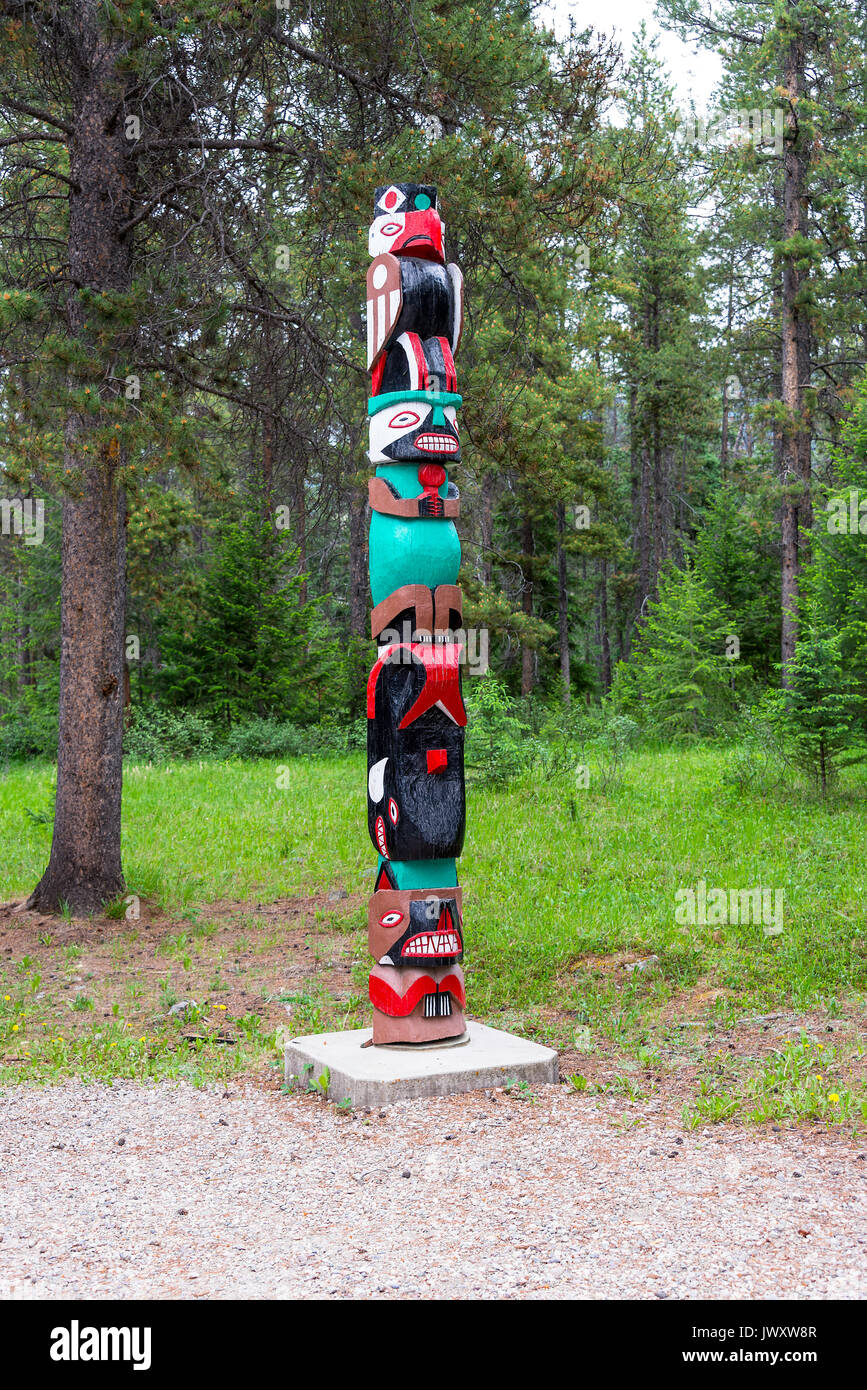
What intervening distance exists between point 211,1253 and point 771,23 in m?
23.3

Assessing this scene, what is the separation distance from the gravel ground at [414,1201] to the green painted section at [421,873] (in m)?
1.19

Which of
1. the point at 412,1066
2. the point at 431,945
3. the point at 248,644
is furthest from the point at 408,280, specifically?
the point at 248,644

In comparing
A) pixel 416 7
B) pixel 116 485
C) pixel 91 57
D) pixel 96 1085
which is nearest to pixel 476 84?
pixel 416 7

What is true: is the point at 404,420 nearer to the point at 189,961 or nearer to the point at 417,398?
the point at 417,398

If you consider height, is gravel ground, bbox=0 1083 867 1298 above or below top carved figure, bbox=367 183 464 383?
below

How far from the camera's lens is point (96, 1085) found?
6516 millimetres

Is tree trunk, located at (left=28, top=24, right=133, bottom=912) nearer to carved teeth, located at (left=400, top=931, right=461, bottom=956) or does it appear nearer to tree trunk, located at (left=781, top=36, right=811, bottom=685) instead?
carved teeth, located at (left=400, top=931, right=461, bottom=956)

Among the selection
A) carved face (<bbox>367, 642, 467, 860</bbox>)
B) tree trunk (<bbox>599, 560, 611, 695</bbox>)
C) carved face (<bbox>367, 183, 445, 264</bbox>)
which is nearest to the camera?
carved face (<bbox>367, 642, 467, 860</bbox>)

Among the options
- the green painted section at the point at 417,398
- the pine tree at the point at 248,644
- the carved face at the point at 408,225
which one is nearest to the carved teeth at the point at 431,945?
the green painted section at the point at 417,398

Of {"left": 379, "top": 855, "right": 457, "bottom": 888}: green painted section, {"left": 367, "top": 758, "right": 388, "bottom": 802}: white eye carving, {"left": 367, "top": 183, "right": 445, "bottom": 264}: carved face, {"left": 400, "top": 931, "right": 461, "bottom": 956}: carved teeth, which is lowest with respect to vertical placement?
{"left": 400, "top": 931, "right": 461, "bottom": 956}: carved teeth

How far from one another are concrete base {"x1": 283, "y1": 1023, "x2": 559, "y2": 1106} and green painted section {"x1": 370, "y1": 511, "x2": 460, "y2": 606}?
2.56m

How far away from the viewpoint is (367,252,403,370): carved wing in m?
6.73

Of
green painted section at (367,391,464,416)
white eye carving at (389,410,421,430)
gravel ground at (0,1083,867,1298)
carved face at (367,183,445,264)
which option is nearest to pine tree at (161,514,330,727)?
carved face at (367,183,445,264)

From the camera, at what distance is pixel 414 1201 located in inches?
187
